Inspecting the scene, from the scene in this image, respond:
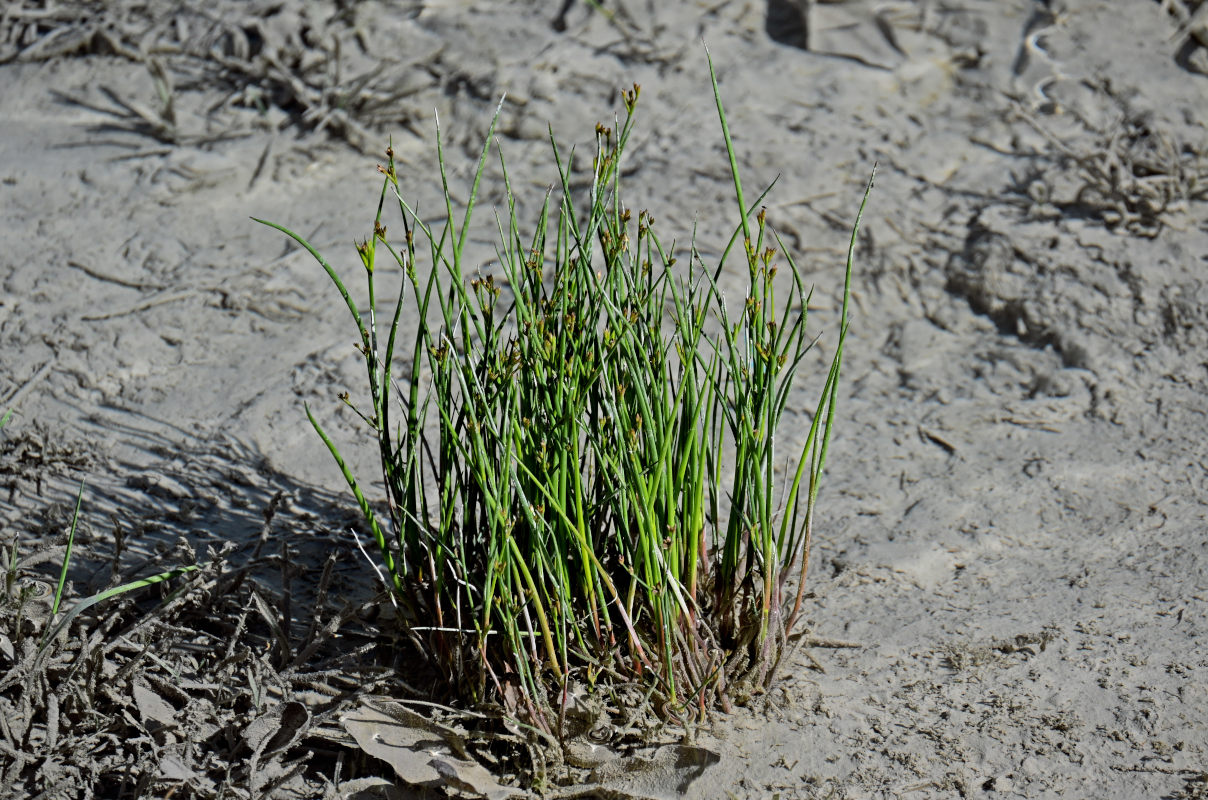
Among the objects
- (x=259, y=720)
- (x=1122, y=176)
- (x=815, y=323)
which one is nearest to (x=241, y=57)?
(x=815, y=323)

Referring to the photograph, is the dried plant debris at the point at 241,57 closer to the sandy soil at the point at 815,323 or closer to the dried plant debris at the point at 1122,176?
the sandy soil at the point at 815,323

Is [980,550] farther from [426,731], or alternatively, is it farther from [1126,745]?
[426,731]

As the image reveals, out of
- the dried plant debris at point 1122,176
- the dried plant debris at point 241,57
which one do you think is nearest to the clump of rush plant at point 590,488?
the dried plant debris at point 1122,176

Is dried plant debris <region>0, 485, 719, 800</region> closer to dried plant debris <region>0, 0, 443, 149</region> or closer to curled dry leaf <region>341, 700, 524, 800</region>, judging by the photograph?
curled dry leaf <region>341, 700, 524, 800</region>

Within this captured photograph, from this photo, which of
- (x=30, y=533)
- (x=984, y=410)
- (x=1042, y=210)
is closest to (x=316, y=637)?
(x=30, y=533)

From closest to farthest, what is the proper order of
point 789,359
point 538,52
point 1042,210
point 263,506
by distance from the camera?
point 263,506
point 789,359
point 1042,210
point 538,52

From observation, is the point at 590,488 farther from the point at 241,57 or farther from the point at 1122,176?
the point at 241,57
